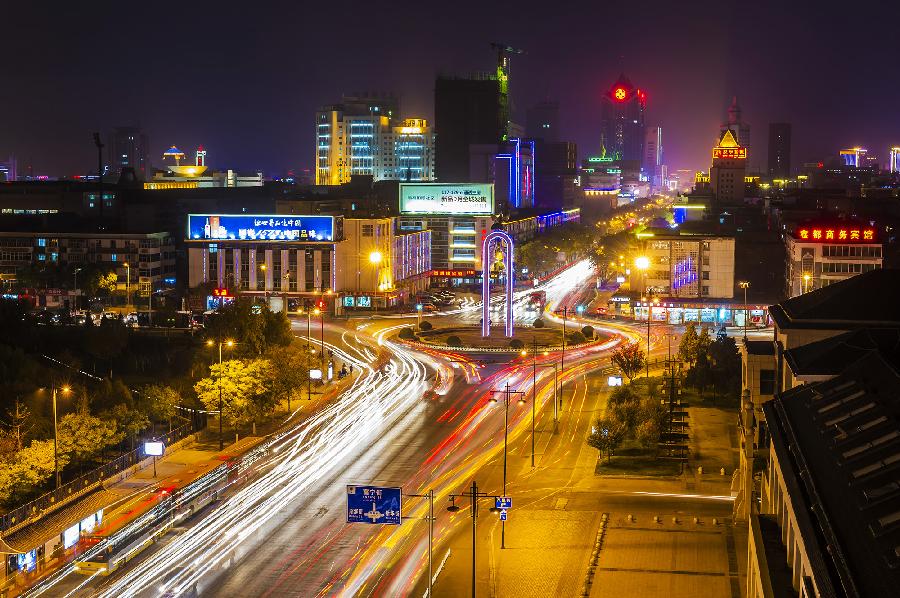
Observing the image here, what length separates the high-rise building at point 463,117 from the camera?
19438 centimetres

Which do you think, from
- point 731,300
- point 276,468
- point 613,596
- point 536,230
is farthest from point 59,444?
point 536,230

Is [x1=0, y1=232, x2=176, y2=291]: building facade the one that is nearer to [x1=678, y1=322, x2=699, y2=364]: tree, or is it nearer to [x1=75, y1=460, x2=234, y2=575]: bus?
[x1=678, y1=322, x2=699, y2=364]: tree

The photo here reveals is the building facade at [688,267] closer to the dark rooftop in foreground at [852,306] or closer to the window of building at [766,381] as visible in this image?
the window of building at [766,381]

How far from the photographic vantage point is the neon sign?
283 feet

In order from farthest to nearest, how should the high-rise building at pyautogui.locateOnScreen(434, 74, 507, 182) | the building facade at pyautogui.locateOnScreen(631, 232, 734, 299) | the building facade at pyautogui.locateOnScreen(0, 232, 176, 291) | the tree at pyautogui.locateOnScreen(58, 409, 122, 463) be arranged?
1. the high-rise building at pyautogui.locateOnScreen(434, 74, 507, 182)
2. the building facade at pyautogui.locateOnScreen(0, 232, 176, 291)
3. the building facade at pyautogui.locateOnScreen(631, 232, 734, 299)
4. the tree at pyautogui.locateOnScreen(58, 409, 122, 463)

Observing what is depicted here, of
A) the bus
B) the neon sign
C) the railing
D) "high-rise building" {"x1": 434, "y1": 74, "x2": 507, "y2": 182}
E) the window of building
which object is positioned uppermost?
"high-rise building" {"x1": 434, "y1": 74, "x2": 507, "y2": 182}

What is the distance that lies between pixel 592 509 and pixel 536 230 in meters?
113

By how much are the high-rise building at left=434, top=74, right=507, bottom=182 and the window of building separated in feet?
479

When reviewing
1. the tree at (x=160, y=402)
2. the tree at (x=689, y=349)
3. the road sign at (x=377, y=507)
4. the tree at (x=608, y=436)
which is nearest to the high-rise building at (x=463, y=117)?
the tree at (x=689, y=349)

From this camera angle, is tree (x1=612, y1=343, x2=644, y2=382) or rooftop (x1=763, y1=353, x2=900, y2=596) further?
tree (x1=612, y1=343, x2=644, y2=382)

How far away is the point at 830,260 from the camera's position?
87.4 m

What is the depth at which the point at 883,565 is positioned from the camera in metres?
17.1

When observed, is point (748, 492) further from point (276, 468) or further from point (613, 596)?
point (276, 468)

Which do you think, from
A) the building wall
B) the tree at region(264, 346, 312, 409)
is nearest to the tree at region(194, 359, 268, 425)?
the tree at region(264, 346, 312, 409)
